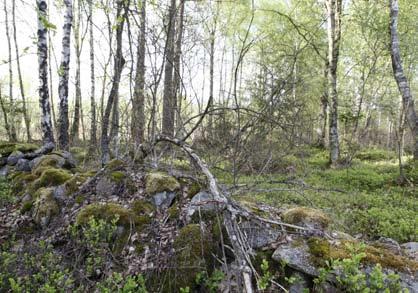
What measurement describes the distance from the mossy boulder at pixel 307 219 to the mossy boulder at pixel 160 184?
139 cm

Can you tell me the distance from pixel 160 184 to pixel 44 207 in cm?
163

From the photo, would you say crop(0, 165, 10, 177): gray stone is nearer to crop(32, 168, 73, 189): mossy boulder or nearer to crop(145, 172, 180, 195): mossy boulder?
crop(32, 168, 73, 189): mossy boulder

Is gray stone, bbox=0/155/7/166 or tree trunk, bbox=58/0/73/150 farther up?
tree trunk, bbox=58/0/73/150

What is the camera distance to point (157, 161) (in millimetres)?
4227

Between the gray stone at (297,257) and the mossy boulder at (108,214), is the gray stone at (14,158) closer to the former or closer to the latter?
the mossy boulder at (108,214)

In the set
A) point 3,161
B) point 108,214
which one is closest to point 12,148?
point 3,161

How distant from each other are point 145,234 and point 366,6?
10.0 metres

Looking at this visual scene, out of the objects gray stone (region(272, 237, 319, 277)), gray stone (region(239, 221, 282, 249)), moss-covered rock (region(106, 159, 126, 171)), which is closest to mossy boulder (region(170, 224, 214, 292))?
gray stone (region(239, 221, 282, 249))

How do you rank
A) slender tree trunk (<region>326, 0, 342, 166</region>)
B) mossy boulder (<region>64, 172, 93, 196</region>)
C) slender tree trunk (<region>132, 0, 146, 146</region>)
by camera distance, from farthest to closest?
slender tree trunk (<region>326, 0, 342, 166</region>) < slender tree trunk (<region>132, 0, 146, 146</region>) < mossy boulder (<region>64, 172, 93, 196</region>)

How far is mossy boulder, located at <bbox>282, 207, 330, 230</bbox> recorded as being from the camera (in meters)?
2.63

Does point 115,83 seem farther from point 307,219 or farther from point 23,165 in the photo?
point 307,219

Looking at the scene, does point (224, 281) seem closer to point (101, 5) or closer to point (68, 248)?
point (68, 248)

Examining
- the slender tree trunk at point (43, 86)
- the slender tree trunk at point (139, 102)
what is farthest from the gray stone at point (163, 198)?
the slender tree trunk at point (43, 86)

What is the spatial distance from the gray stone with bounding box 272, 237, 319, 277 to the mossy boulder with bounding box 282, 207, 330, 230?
1.17ft
